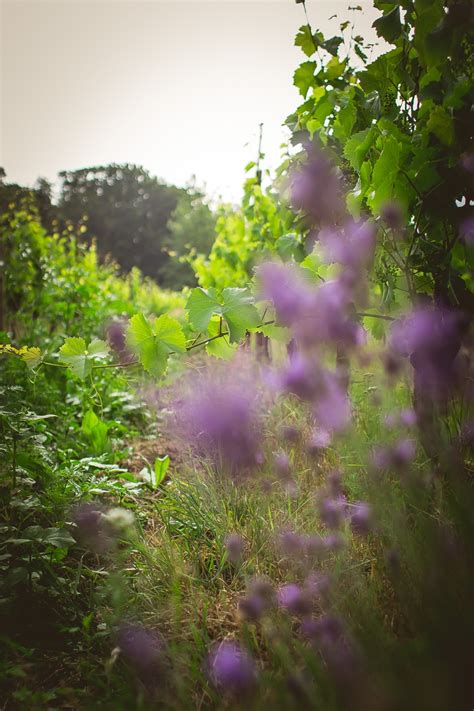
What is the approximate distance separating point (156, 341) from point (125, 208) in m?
35.2

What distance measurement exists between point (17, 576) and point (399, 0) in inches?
71.4

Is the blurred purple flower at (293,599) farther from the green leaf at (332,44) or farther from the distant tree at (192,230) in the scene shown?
the distant tree at (192,230)

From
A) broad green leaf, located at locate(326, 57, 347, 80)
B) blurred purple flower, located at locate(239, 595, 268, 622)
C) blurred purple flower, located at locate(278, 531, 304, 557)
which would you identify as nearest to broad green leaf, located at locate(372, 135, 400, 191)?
broad green leaf, located at locate(326, 57, 347, 80)

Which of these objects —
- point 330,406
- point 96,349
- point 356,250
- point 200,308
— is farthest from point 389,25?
point 96,349

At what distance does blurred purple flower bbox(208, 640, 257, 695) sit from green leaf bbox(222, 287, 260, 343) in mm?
744

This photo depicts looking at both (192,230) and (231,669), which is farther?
(192,230)

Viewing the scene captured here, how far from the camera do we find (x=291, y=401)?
2.45m

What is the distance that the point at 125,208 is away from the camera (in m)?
33.1

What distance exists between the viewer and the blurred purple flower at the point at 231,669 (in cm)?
74

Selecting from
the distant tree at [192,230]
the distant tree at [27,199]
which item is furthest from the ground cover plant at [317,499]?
the distant tree at [192,230]

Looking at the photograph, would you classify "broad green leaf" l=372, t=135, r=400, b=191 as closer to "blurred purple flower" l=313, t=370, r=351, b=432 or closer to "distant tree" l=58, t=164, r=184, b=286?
"blurred purple flower" l=313, t=370, r=351, b=432

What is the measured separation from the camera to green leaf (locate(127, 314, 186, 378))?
3.91ft

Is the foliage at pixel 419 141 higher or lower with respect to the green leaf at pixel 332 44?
lower

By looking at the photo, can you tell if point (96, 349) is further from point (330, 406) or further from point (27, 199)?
point (27, 199)
